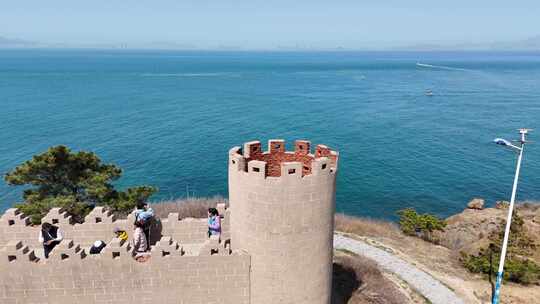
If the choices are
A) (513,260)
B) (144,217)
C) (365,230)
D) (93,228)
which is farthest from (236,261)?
(513,260)

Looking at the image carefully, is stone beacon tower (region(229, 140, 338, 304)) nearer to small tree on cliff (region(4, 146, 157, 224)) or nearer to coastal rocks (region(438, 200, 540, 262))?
small tree on cliff (region(4, 146, 157, 224))

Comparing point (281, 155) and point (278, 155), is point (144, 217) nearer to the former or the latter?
point (278, 155)

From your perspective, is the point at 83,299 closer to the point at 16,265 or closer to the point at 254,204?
the point at 16,265

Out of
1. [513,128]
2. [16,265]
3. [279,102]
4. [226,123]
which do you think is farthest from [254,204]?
[279,102]

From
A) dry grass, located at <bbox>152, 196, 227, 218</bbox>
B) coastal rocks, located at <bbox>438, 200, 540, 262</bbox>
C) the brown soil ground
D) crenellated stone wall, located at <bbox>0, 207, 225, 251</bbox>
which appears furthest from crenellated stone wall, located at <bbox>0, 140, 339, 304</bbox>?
coastal rocks, located at <bbox>438, 200, 540, 262</bbox>

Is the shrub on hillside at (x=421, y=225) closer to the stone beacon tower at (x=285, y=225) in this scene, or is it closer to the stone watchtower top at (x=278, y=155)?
the stone beacon tower at (x=285, y=225)

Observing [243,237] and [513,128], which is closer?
[243,237]
